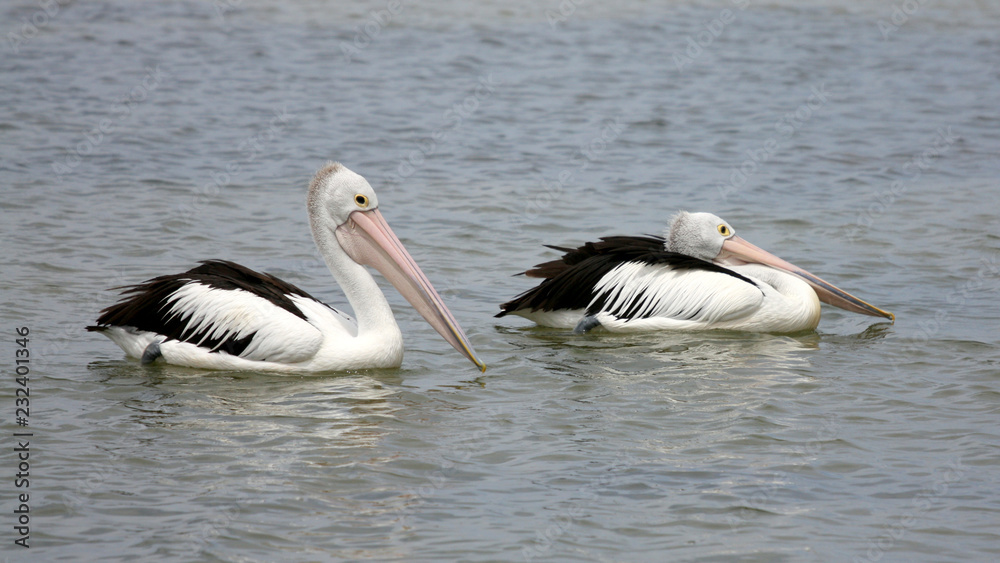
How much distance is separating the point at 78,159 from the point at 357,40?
7466 mm

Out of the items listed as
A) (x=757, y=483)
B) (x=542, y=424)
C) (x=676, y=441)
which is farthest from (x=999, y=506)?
(x=542, y=424)

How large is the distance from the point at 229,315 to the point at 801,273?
11.5 ft

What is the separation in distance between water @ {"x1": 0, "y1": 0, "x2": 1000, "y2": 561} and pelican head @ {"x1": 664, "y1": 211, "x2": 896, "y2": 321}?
0.98ft

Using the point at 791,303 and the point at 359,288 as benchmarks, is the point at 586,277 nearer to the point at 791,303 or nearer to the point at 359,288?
the point at 791,303

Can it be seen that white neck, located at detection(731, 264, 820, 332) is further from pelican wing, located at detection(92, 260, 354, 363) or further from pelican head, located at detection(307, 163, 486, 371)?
pelican wing, located at detection(92, 260, 354, 363)

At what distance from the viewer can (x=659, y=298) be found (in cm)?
655

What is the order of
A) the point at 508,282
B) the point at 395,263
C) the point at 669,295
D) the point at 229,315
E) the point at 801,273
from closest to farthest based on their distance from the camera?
1. the point at 229,315
2. the point at 395,263
3. the point at 669,295
4. the point at 801,273
5. the point at 508,282

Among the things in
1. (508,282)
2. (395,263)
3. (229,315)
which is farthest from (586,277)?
(229,315)

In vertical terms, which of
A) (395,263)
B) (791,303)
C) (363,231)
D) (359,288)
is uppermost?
(363,231)

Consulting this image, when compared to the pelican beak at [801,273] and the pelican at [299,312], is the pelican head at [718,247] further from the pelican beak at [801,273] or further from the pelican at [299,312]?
the pelican at [299,312]

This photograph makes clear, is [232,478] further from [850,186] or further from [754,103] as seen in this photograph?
[754,103]

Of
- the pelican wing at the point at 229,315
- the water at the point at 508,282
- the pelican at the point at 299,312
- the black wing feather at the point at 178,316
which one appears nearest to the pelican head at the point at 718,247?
the water at the point at 508,282

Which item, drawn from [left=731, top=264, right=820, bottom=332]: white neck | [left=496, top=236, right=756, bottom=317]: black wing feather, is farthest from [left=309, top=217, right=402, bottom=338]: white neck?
[left=731, top=264, right=820, bottom=332]: white neck

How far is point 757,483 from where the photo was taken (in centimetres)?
434
